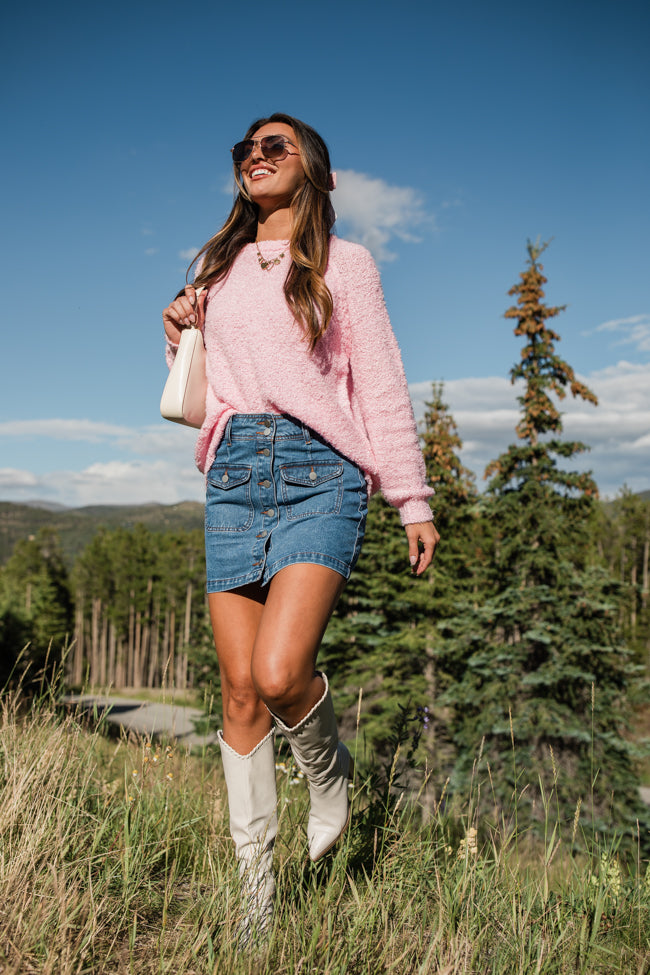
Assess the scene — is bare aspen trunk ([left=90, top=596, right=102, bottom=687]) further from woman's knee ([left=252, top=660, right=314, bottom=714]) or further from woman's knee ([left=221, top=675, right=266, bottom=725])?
woman's knee ([left=252, top=660, right=314, bottom=714])

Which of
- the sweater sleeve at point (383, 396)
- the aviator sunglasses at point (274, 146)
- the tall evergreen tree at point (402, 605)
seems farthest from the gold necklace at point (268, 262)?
the tall evergreen tree at point (402, 605)

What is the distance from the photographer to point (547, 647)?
15945 mm

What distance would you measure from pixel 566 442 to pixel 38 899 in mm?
16002

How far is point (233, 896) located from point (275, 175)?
89.3 inches

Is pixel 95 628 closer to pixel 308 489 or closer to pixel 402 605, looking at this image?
pixel 402 605

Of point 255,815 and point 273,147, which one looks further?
point 273,147

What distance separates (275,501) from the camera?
2143 millimetres

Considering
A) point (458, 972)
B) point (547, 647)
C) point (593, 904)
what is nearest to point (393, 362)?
point (458, 972)

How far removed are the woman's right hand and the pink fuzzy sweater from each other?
8 cm

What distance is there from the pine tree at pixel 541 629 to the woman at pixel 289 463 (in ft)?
44.0

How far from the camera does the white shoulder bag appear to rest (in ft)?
7.64

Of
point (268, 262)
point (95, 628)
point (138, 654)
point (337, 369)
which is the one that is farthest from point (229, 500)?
point (95, 628)

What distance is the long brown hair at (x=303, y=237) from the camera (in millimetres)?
2211

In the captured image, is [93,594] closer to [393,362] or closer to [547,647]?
[547,647]
